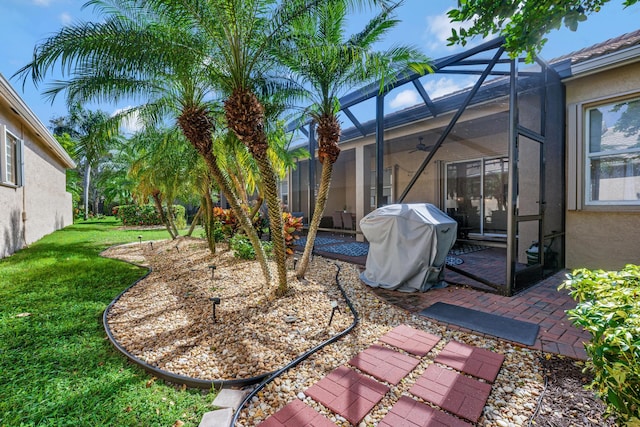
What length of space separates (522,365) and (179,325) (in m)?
3.85

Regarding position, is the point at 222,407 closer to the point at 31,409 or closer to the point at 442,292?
the point at 31,409

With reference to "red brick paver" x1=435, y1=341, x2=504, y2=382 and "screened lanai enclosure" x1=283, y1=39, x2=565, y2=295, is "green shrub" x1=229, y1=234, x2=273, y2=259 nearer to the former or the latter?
"screened lanai enclosure" x1=283, y1=39, x2=565, y2=295

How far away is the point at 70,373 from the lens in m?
2.57

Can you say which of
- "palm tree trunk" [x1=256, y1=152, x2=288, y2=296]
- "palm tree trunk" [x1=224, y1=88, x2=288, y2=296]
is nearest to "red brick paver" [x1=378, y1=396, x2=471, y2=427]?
"palm tree trunk" [x1=256, y1=152, x2=288, y2=296]

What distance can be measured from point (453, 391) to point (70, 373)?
3.37 m

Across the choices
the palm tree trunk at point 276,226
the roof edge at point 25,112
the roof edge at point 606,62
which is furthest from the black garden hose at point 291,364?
the roof edge at point 25,112

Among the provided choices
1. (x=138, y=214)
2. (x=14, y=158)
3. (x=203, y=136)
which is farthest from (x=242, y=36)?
(x=138, y=214)

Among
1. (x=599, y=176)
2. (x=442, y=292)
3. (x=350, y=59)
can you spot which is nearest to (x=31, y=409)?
(x=442, y=292)

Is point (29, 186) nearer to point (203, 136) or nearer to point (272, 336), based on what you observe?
point (203, 136)

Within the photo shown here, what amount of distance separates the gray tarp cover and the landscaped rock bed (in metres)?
0.56

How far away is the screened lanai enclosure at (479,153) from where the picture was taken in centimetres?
498

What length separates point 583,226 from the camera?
18.5ft

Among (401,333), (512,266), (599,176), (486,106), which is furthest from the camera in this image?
(486,106)

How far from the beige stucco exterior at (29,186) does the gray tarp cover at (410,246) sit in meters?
9.01
